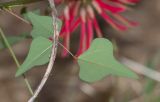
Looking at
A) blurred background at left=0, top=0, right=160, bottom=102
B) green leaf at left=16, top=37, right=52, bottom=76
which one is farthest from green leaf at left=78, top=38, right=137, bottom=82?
blurred background at left=0, top=0, right=160, bottom=102

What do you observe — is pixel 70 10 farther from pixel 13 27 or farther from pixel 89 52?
pixel 13 27

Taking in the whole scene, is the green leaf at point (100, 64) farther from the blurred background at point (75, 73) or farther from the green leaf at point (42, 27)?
the blurred background at point (75, 73)

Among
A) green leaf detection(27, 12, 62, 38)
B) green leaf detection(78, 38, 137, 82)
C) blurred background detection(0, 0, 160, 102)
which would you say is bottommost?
blurred background detection(0, 0, 160, 102)

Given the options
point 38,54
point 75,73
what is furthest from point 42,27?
point 75,73

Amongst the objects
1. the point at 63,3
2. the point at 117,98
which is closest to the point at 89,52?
the point at 63,3

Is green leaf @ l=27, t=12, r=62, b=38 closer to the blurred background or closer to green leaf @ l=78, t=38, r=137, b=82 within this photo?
green leaf @ l=78, t=38, r=137, b=82

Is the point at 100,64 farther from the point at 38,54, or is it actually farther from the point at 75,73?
the point at 75,73

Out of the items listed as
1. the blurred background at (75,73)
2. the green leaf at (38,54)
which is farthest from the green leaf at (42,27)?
the blurred background at (75,73)
